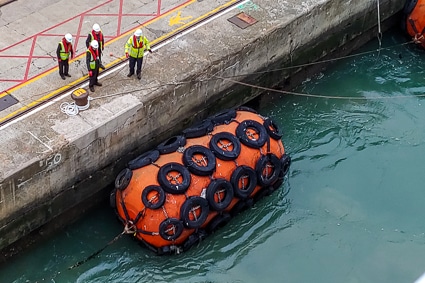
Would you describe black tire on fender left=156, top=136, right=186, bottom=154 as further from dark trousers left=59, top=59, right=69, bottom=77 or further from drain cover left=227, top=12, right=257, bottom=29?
drain cover left=227, top=12, right=257, bottom=29

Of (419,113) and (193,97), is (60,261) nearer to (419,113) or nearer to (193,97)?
(193,97)

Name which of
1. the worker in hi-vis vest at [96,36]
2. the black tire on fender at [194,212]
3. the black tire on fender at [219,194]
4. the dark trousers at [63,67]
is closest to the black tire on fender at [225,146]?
the black tire on fender at [219,194]

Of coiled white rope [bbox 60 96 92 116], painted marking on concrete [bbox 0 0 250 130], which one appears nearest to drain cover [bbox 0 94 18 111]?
painted marking on concrete [bbox 0 0 250 130]

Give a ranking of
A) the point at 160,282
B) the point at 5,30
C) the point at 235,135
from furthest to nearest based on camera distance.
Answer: the point at 5,30 < the point at 235,135 < the point at 160,282

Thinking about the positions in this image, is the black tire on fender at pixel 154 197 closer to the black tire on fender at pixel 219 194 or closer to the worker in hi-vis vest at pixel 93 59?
the black tire on fender at pixel 219 194

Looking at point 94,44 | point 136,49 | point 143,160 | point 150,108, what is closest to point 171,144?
point 143,160

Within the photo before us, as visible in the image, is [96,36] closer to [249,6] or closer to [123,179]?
[123,179]

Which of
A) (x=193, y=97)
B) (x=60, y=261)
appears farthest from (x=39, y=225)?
(x=193, y=97)
